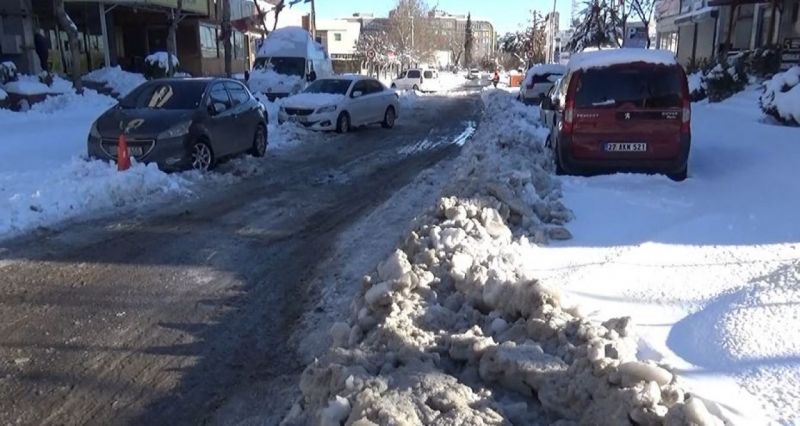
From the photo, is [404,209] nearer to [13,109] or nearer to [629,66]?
[629,66]

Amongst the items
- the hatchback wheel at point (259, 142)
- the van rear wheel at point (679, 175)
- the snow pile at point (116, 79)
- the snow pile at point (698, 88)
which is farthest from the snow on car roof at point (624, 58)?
the snow pile at point (116, 79)

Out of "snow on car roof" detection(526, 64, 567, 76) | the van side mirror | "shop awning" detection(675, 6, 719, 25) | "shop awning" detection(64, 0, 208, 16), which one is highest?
"shop awning" detection(64, 0, 208, 16)

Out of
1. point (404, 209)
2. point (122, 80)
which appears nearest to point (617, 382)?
point (404, 209)

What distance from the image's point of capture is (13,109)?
60.8 feet

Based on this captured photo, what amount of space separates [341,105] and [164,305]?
45.5 ft

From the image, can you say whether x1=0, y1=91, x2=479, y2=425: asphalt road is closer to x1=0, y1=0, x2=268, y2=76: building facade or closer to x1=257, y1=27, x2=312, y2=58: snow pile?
x1=0, y1=0, x2=268, y2=76: building facade

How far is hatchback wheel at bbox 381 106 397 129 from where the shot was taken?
2167 cm

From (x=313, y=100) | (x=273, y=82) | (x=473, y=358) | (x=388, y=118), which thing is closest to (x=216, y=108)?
(x=313, y=100)

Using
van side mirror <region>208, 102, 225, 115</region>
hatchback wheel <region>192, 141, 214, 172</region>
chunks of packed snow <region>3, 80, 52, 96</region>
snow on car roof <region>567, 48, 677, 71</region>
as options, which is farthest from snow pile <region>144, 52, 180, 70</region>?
snow on car roof <region>567, 48, 677, 71</region>

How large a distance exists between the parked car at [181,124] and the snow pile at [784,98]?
9880 millimetres

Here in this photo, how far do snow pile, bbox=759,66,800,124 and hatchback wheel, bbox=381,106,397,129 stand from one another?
1075 centimetres

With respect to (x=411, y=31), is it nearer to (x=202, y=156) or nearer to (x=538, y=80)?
(x=538, y=80)

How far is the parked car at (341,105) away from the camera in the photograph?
18875 mm

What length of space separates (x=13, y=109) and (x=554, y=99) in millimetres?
14775
